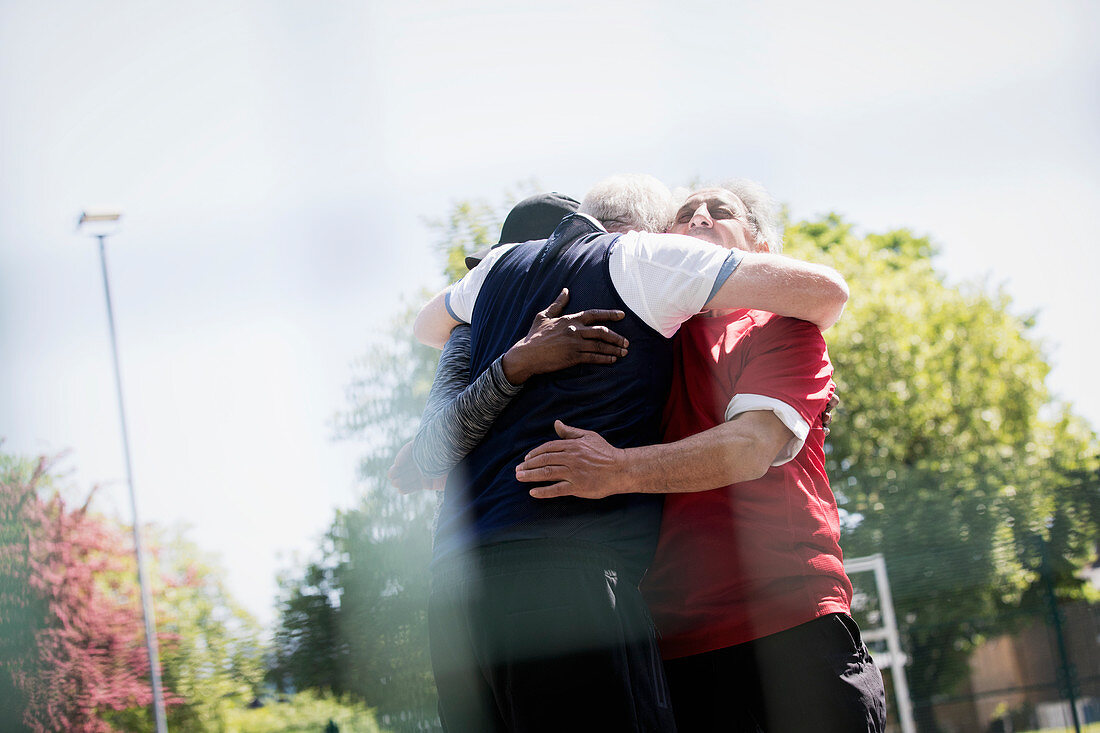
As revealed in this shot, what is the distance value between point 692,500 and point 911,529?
13.5ft

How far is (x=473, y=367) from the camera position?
1.03 meters

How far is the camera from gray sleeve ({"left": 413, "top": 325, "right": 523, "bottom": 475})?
3.02 feet

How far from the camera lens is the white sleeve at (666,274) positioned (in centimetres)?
89

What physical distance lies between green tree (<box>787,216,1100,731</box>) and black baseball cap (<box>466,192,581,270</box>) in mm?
3859

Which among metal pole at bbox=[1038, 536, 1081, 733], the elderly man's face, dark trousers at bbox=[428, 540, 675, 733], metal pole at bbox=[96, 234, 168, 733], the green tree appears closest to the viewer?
dark trousers at bbox=[428, 540, 675, 733]

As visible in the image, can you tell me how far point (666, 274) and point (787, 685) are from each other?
0.47 m

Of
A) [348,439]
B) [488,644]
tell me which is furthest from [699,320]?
[348,439]

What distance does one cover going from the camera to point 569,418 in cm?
92

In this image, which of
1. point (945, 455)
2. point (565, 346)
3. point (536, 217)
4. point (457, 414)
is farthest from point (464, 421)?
point (945, 455)

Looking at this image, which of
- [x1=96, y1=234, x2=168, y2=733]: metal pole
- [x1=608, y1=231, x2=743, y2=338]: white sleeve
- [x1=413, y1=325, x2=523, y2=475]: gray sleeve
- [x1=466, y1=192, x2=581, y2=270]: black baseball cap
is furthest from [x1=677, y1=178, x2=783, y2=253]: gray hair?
[x1=96, y1=234, x2=168, y2=733]: metal pole

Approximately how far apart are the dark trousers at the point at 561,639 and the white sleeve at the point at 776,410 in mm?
203

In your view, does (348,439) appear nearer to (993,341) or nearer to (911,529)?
(911,529)

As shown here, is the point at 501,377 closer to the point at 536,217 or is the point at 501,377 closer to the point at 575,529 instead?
the point at 575,529

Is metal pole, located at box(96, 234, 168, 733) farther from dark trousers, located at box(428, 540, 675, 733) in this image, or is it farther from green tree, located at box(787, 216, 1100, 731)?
green tree, located at box(787, 216, 1100, 731)
